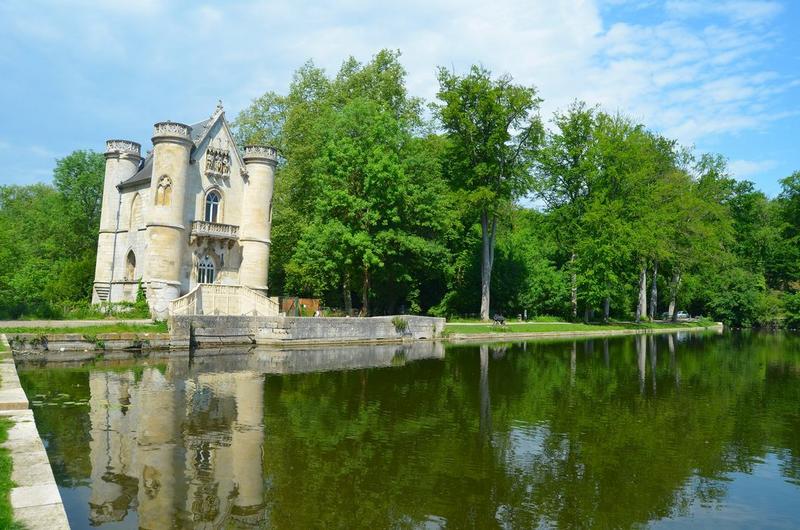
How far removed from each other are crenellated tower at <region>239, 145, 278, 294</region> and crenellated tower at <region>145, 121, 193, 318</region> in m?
4.76

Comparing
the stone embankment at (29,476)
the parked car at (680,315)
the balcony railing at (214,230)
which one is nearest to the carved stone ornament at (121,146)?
the balcony railing at (214,230)

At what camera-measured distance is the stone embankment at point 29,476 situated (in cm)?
533

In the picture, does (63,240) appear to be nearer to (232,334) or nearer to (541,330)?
(232,334)

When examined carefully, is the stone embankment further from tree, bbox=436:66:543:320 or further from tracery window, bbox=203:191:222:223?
tree, bbox=436:66:543:320

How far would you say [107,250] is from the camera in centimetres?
3447

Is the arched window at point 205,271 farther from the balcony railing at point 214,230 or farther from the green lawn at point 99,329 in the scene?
the green lawn at point 99,329

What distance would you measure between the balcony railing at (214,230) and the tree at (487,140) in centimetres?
1593

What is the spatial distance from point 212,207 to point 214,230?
1.87m

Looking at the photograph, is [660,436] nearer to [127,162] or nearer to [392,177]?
[392,177]

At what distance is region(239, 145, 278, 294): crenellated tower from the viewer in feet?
115

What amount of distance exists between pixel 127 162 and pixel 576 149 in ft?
114

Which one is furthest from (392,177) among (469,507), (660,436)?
(469,507)

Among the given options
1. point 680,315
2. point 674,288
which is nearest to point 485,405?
point 674,288

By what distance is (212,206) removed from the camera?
113 feet
